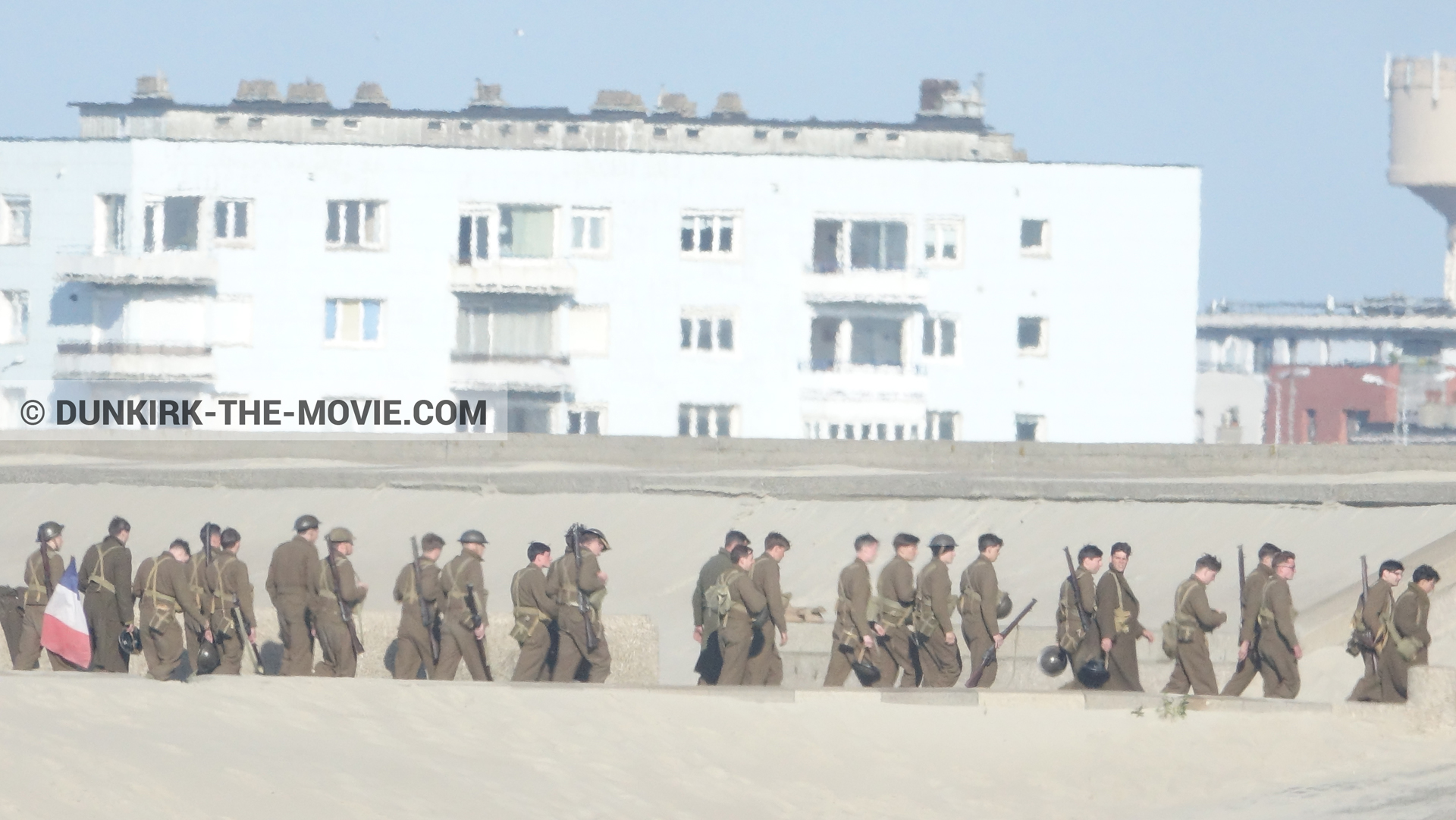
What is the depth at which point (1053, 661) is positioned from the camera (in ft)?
56.6

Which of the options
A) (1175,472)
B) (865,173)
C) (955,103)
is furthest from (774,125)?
(1175,472)

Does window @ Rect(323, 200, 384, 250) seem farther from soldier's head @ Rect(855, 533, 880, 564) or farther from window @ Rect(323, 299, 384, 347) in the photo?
soldier's head @ Rect(855, 533, 880, 564)

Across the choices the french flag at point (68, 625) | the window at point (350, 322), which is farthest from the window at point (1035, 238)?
the french flag at point (68, 625)

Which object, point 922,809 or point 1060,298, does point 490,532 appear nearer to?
point 922,809

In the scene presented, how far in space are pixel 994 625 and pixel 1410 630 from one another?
2.84 m

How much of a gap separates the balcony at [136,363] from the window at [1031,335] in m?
20.9

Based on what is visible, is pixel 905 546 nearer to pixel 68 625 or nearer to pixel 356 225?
pixel 68 625

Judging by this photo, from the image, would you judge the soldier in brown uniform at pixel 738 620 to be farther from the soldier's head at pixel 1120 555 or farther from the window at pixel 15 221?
the window at pixel 15 221

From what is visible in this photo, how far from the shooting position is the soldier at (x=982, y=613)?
669 inches

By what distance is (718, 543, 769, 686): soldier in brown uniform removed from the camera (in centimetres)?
1650

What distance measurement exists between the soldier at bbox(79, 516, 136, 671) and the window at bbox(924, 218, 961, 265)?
153 ft

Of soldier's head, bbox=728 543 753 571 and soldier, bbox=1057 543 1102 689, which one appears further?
soldier, bbox=1057 543 1102 689

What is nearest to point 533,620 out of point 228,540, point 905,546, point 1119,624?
point 228,540

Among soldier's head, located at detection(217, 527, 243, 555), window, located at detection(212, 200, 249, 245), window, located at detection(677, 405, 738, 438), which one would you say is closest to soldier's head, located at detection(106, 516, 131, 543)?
soldier's head, located at detection(217, 527, 243, 555)
